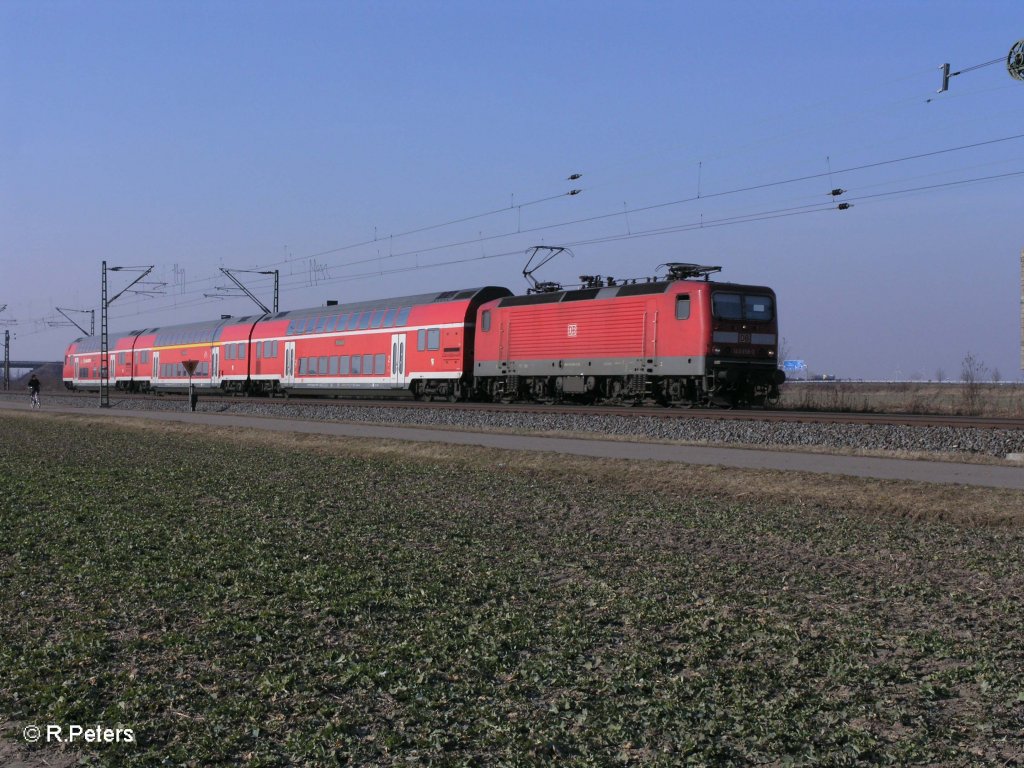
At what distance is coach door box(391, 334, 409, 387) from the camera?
40750 mm

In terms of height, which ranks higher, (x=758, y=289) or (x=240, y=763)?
(x=758, y=289)

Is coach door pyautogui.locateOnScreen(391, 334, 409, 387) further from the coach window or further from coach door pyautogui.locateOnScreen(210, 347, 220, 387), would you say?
coach door pyautogui.locateOnScreen(210, 347, 220, 387)

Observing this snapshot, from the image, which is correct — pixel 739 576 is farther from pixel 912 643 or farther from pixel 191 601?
pixel 191 601

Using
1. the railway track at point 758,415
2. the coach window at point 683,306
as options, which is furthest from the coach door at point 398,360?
the coach window at point 683,306

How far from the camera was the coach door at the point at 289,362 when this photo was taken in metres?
49.1

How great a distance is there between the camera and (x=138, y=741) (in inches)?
216

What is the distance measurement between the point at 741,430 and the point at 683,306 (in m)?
6.03

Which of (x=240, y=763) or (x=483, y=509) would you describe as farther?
(x=483, y=509)

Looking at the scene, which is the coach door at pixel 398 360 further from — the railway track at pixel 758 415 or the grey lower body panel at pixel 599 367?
the grey lower body panel at pixel 599 367

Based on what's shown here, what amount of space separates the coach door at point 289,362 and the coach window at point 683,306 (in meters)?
25.5

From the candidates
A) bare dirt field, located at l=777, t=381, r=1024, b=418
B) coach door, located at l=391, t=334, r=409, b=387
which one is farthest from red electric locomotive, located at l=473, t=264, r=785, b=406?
coach door, located at l=391, t=334, r=409, b=387

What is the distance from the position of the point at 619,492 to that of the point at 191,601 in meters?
9.26

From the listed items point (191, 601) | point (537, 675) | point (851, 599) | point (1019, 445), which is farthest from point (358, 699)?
point (1019, 445)

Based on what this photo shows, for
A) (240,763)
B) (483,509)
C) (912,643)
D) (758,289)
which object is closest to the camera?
(240,763)
